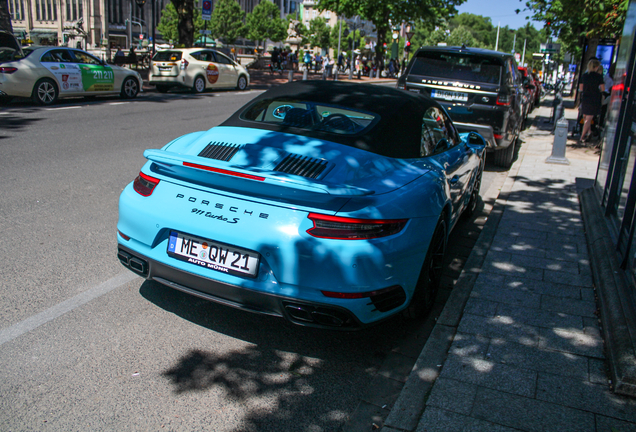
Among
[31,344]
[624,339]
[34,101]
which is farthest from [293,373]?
[34,101]

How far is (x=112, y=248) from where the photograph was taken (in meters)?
4.73

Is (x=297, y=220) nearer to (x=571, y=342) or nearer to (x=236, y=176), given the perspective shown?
(x=236, y=176)

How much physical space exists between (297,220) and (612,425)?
1.86m

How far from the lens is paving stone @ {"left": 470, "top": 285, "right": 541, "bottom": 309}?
4.07 metres

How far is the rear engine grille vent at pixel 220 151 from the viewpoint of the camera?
3.41m

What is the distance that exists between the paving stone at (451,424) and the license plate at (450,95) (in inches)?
271

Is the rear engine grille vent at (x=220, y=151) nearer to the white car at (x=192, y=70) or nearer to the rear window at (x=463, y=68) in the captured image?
the rear window at (x=463, y=68)

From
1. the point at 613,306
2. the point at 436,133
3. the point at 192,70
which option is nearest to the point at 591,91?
the point at 436,133

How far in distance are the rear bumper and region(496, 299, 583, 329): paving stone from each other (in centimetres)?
118

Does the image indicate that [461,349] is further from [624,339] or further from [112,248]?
[112,248]

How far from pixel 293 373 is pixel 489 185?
6285mm

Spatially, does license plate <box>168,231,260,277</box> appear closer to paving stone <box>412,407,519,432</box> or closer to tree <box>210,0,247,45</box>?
paving stone <box>412,407,519,432</box>

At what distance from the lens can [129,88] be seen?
652 inches

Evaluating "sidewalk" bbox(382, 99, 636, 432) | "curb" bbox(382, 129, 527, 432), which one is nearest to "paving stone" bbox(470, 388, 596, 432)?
"sidewalk" bbox(382, 99, 636, 432)
